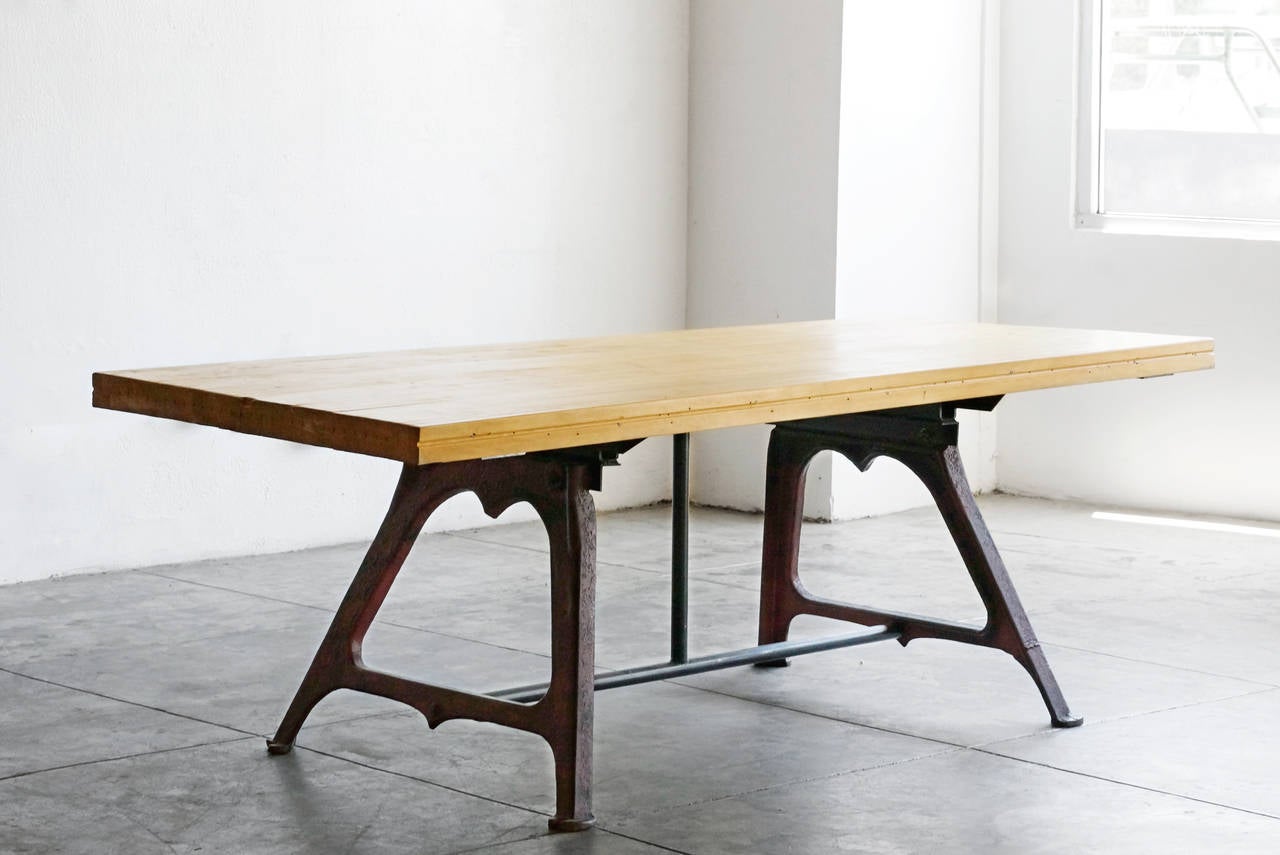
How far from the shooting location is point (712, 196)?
608 centimetres

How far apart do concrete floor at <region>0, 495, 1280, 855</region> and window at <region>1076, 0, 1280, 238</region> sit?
1.29m

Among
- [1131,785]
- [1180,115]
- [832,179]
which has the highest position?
[1180,115]

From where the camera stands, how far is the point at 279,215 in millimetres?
5074

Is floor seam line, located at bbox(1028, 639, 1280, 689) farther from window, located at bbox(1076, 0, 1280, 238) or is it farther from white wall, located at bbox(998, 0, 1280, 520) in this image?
window, located at bbox(1076, 0, 1280, 238)

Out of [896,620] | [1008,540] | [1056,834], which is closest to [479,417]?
[1056,834]

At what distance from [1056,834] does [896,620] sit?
92cm

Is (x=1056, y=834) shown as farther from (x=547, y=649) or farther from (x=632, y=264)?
(x=632, y=264)

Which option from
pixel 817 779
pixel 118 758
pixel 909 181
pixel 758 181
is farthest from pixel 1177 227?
pixel 118 758

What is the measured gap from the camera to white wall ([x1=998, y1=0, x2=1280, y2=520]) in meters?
5.75

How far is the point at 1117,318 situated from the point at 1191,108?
685mm

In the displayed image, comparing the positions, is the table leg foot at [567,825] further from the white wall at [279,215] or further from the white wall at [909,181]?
the white wall at [909,181]

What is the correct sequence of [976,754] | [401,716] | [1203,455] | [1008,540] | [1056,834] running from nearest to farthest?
[1056,834] < [976,754] < [401,716] < [1008,540] < [1203,455]

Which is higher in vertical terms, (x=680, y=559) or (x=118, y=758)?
(x=680, y=559)

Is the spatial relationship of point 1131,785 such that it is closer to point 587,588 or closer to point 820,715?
point 820,715
